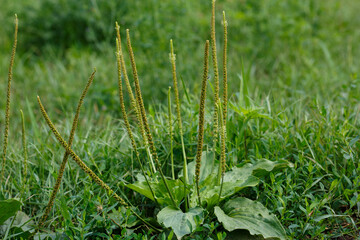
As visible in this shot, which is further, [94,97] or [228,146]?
[94,97]

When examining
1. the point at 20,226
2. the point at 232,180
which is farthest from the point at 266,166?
the point at 20,226

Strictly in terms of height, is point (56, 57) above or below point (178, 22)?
below

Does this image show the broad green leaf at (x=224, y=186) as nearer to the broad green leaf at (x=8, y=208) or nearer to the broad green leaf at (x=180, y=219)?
the broad green leaf at (x=180, y=219)

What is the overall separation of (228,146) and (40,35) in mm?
4136

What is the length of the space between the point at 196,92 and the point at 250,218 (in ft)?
5.77

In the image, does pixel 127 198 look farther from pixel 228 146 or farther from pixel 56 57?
pixel 56 57

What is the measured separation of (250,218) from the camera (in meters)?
2.23

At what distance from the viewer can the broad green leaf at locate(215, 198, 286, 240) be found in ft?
7.02

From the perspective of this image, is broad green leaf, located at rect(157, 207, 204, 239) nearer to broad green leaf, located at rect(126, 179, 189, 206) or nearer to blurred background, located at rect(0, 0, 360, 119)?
broad green leaf, located at rect(126, 179, 189, 206)

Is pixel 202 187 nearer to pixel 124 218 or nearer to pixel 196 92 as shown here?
pixel 124 218

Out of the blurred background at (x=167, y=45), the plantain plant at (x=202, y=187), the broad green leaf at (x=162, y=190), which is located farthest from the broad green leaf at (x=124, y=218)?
the blurred background at (x=167, y=45)

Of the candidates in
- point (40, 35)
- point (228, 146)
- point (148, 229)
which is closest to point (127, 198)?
point (148, 229)

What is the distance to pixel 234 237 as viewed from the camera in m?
2.24

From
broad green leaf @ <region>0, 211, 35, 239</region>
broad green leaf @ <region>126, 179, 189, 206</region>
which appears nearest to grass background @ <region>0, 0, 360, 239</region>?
broad green leaf @ <region>0, 211, 35, 239</region>
